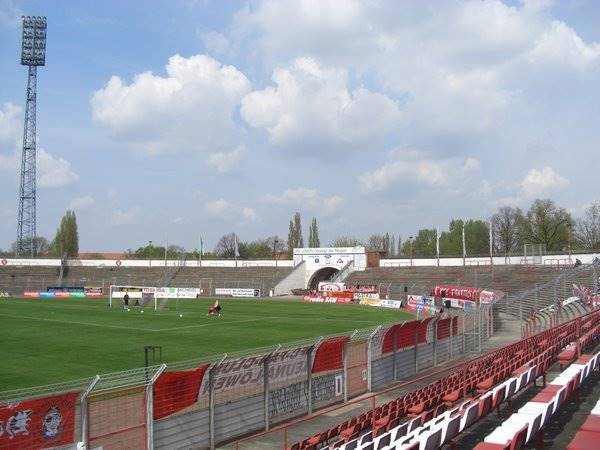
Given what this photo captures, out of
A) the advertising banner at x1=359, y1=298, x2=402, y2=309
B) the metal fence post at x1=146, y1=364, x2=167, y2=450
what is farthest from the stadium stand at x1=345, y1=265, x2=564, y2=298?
the metal fence post at x1=146, y1=364, x2=167, y2=450

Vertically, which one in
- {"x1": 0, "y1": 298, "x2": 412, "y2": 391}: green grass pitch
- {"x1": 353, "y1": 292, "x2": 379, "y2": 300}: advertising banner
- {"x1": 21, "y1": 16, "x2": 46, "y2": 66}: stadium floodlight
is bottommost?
{"x1": 0, "y1": 298, "x2": 412, "y2": 391}: green grass pitch

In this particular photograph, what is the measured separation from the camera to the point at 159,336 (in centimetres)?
3416

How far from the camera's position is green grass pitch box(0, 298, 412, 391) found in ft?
80.1

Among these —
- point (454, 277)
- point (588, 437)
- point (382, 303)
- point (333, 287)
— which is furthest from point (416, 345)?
point (333, 287)

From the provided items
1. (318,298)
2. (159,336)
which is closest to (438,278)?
(318,298)

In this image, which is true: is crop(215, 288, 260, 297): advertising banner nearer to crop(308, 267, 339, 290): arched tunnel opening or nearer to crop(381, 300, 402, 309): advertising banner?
crop(308, 267, 339, 290): arched tunnel opening

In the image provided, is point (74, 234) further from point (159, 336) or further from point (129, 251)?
point (159, 336)

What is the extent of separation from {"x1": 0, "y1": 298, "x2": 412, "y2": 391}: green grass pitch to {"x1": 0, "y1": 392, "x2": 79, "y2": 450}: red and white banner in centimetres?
1132

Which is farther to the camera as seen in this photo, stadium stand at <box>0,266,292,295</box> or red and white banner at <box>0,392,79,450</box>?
stadium stand at <box>0,266,292,295</box>

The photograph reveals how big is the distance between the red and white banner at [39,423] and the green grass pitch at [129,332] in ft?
37.2

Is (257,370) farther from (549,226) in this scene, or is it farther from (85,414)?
(549,226)

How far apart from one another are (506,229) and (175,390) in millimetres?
103331

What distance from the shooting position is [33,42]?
8738 cm

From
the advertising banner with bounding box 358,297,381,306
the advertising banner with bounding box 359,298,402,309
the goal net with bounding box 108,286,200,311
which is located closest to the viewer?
the goal net with bounding box 108,286,200,311
